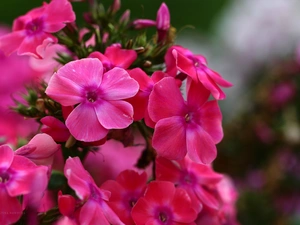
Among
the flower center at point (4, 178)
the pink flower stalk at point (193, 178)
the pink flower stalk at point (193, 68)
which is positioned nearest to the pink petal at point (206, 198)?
the pink flower stalk at point (193, 178)

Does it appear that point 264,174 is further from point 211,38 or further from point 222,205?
point 211,38

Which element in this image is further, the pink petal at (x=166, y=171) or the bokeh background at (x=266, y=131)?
the bokeh background at (x=266, y=131)

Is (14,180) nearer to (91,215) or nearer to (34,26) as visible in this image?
(91,215)

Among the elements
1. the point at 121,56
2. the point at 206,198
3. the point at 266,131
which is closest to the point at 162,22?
the point at 121,56

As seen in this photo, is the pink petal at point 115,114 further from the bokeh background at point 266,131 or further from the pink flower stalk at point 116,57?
the bokeh background at point 266,131

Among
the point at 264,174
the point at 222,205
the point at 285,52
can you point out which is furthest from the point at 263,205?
the point at 285,52

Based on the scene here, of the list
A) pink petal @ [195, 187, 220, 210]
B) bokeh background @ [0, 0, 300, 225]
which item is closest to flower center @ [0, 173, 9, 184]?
pink petal @ [195, 187, 220, 210]

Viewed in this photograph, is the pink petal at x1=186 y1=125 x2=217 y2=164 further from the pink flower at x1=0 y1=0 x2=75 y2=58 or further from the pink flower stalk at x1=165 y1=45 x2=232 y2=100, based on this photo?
the pink flower at x1=0 y1=0 x2=75 y2=58
